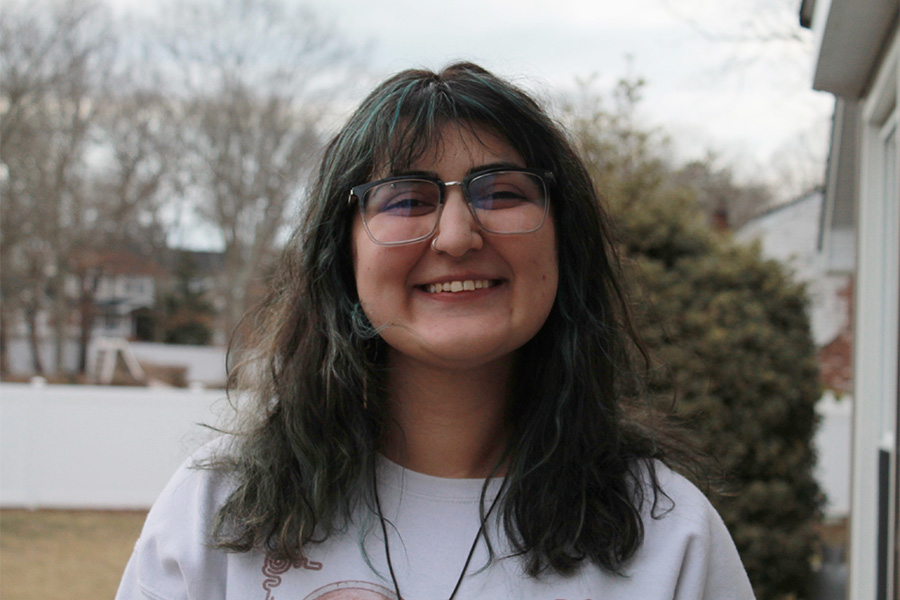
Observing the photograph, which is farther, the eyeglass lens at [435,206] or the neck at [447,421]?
the neck at [447,421]

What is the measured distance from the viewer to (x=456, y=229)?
1.37 meters

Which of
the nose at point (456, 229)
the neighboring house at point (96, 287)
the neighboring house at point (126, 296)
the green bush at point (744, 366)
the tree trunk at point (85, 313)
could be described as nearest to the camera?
the nose at point (456, 229)

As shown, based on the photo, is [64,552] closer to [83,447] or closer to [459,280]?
[83,447]

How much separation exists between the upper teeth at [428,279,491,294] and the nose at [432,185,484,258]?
1.9 inches

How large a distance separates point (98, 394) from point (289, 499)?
9.16 metres

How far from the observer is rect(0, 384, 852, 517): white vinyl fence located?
31.7 ft

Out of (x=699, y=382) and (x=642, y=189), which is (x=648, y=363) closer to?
(x=699, y=382)

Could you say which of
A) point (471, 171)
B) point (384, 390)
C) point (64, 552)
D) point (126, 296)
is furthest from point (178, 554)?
point (126, 296)

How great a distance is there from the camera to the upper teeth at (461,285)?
140 centimetres

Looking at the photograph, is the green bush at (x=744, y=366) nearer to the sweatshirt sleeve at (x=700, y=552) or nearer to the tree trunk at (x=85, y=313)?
the sweatshirt sleeve at (x=700, y=552)

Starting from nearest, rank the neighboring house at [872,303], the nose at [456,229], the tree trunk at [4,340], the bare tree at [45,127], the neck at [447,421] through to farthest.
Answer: the nose at [456,229] → the neck at [447,421] → the neighboring house at [872,303] → the bare tree at [45,127] → the tree trunk at [4,340]

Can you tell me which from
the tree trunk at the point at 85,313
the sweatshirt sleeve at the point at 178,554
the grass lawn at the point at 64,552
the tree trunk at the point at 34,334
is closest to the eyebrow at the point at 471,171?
the sweatshirt sleeve at the point at 178,554

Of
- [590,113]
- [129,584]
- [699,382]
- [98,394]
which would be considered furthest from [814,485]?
[98,394]

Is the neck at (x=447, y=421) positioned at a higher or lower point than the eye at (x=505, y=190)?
lower
